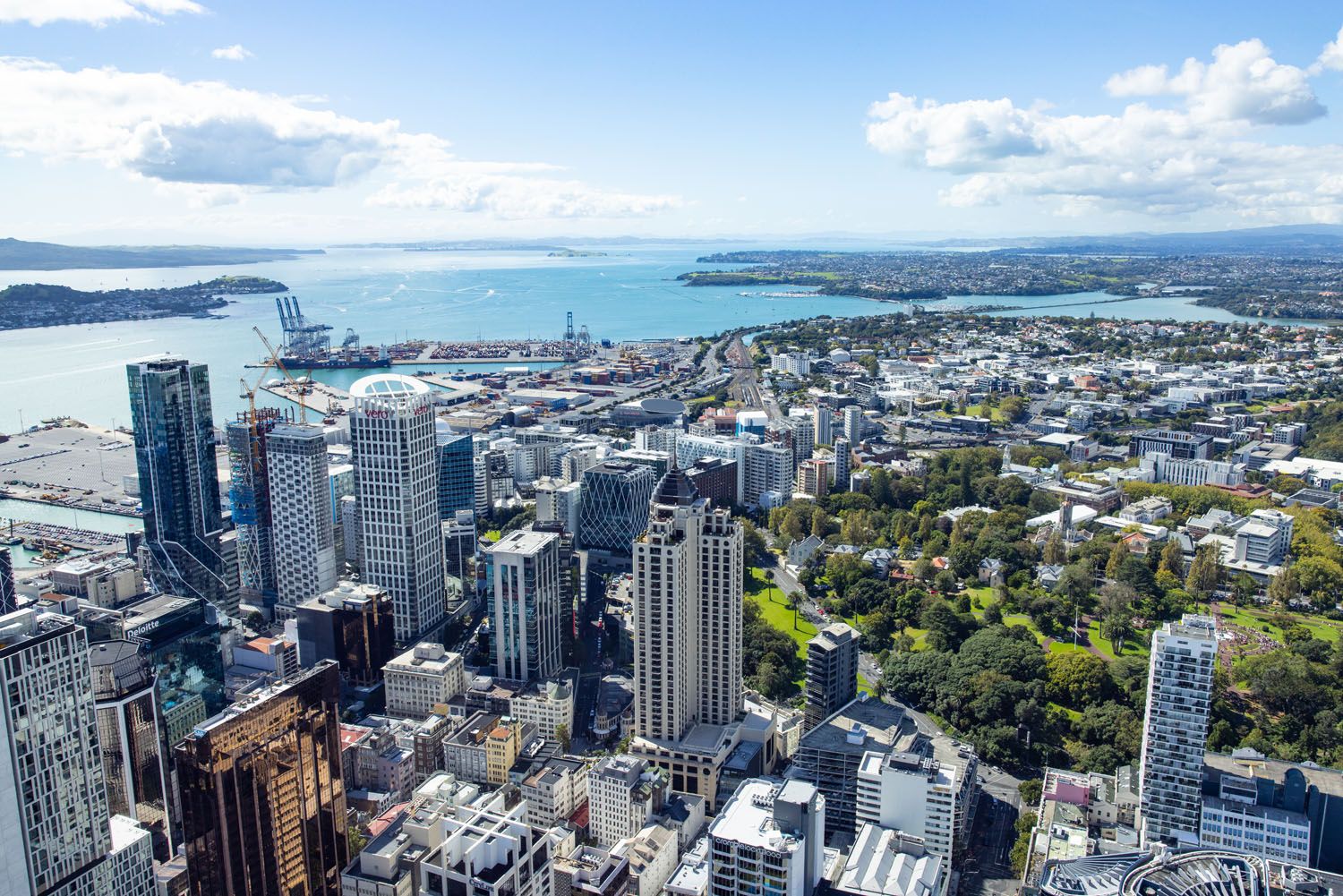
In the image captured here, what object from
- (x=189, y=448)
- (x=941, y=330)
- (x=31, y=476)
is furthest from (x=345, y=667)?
(x=941, y=330)

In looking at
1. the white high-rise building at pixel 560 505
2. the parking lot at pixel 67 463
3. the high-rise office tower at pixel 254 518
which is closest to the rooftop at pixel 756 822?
the white high-rise building at pixel 560 505

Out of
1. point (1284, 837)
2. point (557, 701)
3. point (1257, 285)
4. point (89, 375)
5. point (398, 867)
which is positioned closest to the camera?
point (398, 867)

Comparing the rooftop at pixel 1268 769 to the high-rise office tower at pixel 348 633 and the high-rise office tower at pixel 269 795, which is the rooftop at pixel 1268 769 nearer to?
the high-rise office tower at pixel 269 795

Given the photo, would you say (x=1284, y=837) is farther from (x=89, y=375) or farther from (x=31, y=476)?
(x=89, y=375)

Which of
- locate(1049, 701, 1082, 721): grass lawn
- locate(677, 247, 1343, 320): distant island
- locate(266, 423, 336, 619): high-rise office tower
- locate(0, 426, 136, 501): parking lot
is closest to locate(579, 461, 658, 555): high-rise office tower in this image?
locate(266, 423, 336, 619): high-rise office tower

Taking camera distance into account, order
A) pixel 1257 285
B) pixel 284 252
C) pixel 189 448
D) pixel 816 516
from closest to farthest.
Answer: pixel 189 448, pixel 816 516, pixel 1257 285, pixel 284 252

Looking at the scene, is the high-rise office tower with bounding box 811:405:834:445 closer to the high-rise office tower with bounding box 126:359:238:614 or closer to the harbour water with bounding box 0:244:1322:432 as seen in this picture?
the high-rise office tower with bounding box 126:359:238:614
